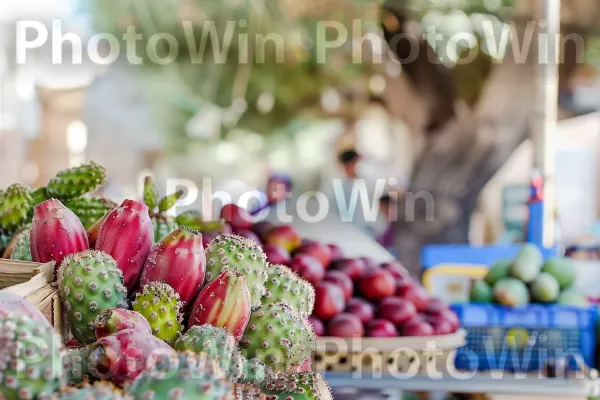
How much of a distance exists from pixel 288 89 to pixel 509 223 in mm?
1567

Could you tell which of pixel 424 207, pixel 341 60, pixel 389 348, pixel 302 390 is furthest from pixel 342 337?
pixel 341 60

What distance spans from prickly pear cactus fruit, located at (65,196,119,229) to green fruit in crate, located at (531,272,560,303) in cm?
Result: 156

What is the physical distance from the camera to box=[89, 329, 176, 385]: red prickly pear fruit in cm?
65

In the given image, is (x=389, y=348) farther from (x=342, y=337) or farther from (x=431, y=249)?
(x=431, y=249)

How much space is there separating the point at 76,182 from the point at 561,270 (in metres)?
1.75

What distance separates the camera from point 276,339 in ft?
2.91

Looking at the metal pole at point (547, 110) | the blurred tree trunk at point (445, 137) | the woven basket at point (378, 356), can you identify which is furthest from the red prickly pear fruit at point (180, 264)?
the blurred tree trunk at point (445, 137)

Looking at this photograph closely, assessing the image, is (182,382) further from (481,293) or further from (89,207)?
(481,293)

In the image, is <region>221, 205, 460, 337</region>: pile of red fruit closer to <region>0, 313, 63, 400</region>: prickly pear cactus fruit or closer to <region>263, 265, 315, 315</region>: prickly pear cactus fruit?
<region>263, 265, 315, 315</region>: prickly pear cactus fruit

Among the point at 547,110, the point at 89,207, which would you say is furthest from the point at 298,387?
the point at 547,110

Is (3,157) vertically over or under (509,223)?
over

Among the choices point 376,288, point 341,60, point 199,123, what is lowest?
point 376,288

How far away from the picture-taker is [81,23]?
141 inches

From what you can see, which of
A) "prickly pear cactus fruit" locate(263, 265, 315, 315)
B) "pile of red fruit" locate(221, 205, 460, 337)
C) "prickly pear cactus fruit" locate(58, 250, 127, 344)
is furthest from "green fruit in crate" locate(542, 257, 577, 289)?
"prickly pear cactus fruit" locate(58, 250, 127, 344)
